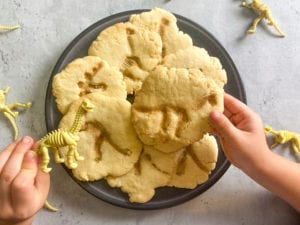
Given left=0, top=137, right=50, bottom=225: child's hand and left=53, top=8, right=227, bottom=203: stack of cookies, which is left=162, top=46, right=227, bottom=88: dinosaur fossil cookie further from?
left=0, top=137, right=50, bottom=225: child's hand

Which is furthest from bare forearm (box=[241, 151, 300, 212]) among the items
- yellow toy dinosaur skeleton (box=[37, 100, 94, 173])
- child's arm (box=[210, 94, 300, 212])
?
yellow toy dinosaur skeleton (box=[37, 100, 94, 173])

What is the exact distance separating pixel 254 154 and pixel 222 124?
4.0 inches

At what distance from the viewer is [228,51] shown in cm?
103

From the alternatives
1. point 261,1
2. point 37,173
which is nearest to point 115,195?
point 37,173

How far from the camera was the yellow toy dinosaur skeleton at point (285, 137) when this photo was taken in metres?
0.99

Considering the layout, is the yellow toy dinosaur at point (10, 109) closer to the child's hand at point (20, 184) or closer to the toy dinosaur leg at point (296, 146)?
the child's hand at point (20, 184)

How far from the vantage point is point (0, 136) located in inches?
37.8

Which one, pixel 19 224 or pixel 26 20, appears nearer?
pixel 19 224

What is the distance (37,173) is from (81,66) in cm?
25

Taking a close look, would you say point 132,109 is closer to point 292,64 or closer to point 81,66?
point 81,66

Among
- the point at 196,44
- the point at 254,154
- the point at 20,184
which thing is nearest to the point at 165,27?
the point at 196,44

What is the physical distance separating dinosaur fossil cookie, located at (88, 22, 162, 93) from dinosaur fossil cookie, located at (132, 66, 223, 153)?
7cm

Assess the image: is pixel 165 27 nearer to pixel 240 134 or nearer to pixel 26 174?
pixel 240 134

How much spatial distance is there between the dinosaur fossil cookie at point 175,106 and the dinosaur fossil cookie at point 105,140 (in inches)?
1.4
